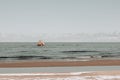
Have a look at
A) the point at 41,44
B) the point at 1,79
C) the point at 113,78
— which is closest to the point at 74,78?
the point at 113,78

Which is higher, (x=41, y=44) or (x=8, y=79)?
(x=41, y=44)

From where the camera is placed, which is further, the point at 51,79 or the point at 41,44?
the point at 41,44

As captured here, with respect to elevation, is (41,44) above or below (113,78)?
above

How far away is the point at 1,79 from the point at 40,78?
217cm

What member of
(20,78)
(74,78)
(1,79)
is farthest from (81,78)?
(1,79)

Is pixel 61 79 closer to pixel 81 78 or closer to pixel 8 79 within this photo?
pixel 81 78

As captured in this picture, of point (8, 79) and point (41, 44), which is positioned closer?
point (8, 79)

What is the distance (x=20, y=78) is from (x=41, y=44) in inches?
5738

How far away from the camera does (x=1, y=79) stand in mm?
12531

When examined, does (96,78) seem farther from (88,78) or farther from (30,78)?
(30,78)

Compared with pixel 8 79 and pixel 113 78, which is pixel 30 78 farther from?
pixel 113 78

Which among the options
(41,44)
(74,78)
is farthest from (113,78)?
(41,44)

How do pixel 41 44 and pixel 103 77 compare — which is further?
pixel 41 44

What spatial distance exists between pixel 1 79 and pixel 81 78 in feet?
→ 14.7
